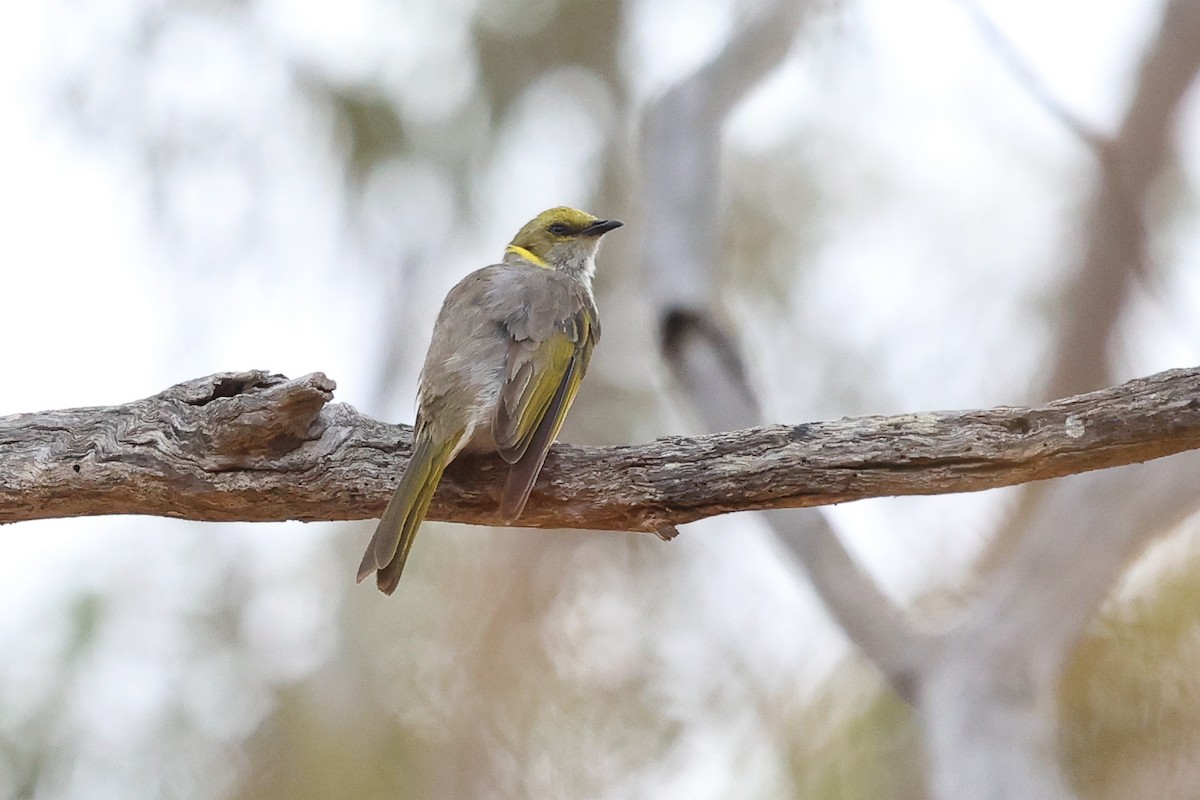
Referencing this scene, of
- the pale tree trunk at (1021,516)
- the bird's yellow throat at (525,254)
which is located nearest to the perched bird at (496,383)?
the bird's yellow throat at (525,254)

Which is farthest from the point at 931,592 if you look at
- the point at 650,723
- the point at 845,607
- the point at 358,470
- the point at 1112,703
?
the point at 358,470

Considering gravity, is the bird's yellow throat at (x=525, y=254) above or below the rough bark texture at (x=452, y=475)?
above

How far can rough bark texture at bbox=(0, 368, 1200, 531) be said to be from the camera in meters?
3.15

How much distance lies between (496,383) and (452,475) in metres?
0.44

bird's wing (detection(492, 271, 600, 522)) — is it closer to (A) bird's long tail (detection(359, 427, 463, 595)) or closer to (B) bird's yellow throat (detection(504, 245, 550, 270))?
(A) bird's long tail (detection(359, 427, 463, 595))

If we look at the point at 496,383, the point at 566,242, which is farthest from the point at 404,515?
the point at 566,242

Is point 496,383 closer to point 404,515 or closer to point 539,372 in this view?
point 539,372

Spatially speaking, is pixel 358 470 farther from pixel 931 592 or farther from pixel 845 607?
pixel 931 592

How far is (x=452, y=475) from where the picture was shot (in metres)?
3.72

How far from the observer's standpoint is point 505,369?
4105mm

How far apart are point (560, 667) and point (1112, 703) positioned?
265 cm

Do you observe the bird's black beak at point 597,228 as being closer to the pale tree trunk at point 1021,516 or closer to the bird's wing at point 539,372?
the pale tree trunk at point 1021,516

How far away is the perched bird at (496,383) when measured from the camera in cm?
341

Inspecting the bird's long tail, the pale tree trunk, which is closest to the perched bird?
the bird's long tail
